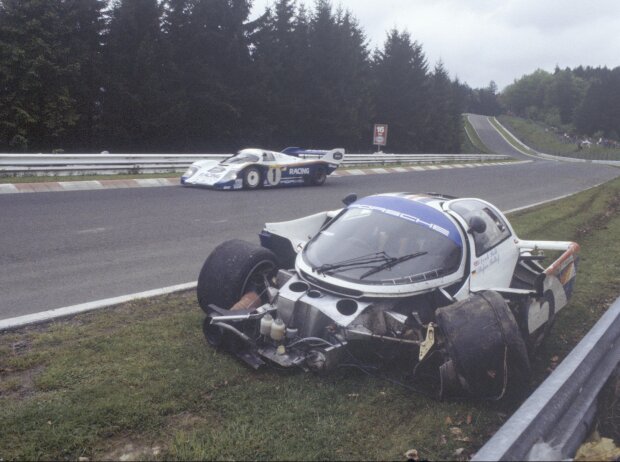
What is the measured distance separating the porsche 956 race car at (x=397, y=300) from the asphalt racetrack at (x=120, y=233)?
78.1 inches

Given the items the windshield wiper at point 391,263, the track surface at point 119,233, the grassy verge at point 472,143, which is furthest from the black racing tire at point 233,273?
the grassy verge at point 472,143

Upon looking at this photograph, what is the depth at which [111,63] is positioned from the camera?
30625 mm

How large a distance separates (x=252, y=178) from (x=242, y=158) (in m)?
0.83

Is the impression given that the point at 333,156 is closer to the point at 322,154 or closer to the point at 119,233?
the point at 322,154

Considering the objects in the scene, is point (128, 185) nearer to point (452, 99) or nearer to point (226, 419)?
point (226, 419)

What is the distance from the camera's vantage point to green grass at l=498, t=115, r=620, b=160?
71238 millimetres

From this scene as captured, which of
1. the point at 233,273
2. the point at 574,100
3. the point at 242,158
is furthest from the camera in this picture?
the point at 574,100

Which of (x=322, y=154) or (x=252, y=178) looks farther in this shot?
(x=322, y=154)

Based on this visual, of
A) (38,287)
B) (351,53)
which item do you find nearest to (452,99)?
(351,53)

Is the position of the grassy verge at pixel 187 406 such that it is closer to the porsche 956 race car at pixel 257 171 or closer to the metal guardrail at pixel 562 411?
the metal guardrail at pixel 562 411

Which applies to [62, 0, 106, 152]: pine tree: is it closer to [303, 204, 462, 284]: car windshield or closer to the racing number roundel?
the racing number roundel

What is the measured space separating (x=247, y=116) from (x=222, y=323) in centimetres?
3201

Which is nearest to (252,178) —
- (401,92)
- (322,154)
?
(322,154)

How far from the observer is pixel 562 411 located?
314 centimetres
